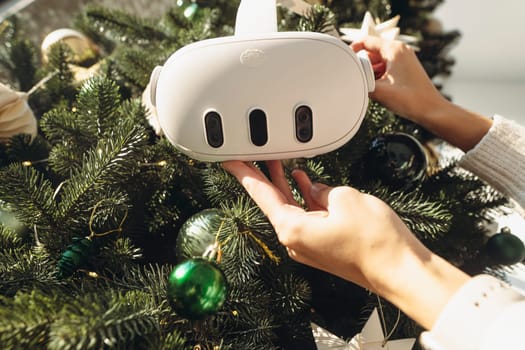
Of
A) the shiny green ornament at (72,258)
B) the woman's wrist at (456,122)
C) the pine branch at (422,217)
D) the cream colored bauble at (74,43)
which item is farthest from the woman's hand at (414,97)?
the cream colored bauble at (74,43)

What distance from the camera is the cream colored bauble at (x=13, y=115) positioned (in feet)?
1.46

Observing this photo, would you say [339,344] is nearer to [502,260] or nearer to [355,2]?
[502,260]

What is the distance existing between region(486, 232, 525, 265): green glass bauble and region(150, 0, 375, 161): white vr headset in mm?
295

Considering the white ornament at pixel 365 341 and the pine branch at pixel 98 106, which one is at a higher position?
the pine branch at pixel 98 106

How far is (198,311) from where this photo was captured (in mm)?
281

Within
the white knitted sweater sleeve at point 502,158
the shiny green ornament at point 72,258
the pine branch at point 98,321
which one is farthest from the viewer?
the white knitted sweater sleeve at point 502,158

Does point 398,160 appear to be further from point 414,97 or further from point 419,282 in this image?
point 419,282

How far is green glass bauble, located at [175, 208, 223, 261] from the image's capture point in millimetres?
353

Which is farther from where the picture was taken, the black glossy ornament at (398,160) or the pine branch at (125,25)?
the pine branch at (125,25)

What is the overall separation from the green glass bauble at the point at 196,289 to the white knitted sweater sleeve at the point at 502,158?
0.34 m

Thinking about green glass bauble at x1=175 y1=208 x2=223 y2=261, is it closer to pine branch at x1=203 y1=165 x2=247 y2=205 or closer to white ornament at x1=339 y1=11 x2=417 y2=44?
pine branch at x1=203 y1=165 x2=247 y2=205

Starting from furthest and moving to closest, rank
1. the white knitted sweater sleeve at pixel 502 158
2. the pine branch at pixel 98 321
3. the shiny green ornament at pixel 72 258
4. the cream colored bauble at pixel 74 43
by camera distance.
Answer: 1. the cream colored bauble at pixel 74 43
2. the white knitted sweater sleeve at pixel 502 158
3. the shiny green ornament at pixel 72 258
4. the pine branch at pixel 98 321

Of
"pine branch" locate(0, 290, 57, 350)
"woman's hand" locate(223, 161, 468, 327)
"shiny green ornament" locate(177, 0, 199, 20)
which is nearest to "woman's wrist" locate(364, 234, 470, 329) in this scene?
"woman's hand" locate(223, 161, 468, 327)

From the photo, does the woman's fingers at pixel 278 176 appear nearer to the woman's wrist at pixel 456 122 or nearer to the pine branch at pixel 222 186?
the pine branch at pixel 222 186
